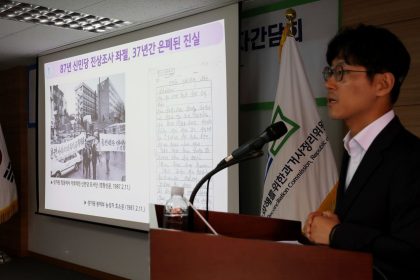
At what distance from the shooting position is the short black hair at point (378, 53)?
1.11m

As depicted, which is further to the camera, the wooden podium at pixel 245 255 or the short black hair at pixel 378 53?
the short black hair at pixel 378 53

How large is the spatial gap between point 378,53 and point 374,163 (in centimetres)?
30

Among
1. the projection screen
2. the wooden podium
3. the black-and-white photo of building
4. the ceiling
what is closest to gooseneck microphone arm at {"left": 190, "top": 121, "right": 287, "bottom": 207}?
the wooden podium

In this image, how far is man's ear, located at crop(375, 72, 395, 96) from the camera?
3.63 feet

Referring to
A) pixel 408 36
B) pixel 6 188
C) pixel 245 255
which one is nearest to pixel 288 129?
pixel 408 36

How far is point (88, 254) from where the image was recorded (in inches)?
181

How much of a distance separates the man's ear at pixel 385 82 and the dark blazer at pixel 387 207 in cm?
8

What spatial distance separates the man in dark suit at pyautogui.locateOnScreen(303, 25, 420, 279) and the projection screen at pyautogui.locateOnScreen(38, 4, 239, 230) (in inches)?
74.3

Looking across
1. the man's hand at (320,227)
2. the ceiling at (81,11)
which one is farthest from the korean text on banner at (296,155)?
the man's hand at (320,227)

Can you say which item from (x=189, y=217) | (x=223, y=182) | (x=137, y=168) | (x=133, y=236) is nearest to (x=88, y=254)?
(x=133, y=236)

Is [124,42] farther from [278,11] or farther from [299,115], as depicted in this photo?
[299,115]

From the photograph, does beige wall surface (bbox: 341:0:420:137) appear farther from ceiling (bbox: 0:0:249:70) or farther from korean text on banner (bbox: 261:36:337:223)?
ceiling (bbox: 0:0:249:70)

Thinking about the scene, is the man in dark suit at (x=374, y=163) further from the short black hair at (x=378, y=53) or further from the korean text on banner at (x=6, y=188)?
the korean text on banner at (x=6, y=188)

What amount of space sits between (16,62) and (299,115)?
409 centimetres
